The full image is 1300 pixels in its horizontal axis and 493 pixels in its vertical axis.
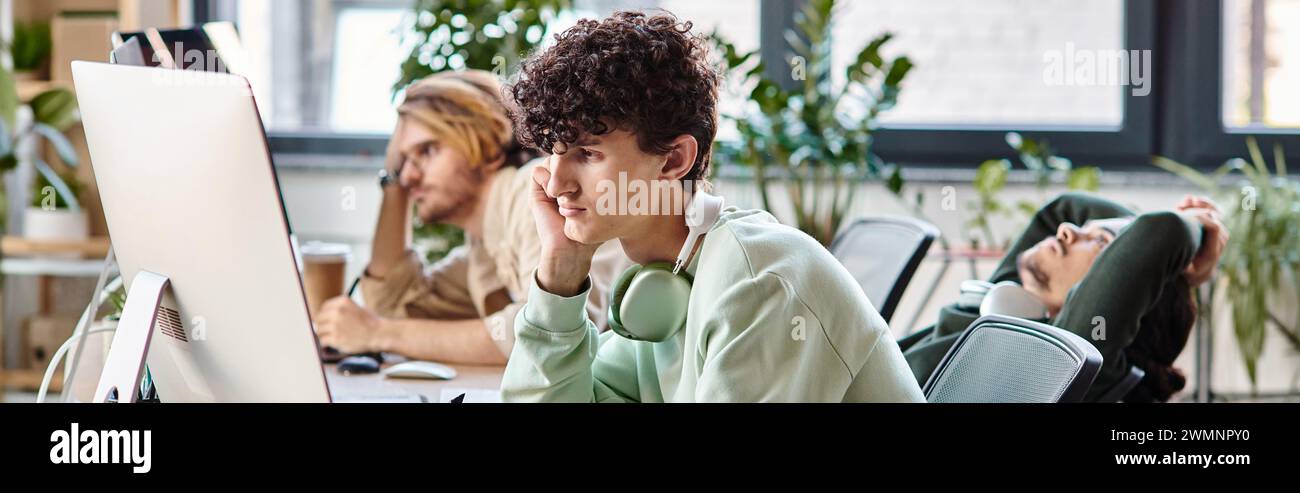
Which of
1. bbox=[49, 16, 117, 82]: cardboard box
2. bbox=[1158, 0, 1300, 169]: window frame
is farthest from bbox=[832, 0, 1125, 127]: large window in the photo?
bbox=[49, 16, 117, 82]: cardboard box

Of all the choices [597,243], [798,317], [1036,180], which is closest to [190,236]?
[597,243]

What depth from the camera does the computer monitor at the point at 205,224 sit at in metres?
0.75

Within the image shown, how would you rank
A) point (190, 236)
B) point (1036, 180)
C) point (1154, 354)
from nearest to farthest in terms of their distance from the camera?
1. point (190, 236)
2. point (1154, 354)
3. point (1036, 180)

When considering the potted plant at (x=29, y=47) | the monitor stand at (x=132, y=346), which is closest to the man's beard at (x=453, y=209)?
the monitor stand at (x=132, y=346)

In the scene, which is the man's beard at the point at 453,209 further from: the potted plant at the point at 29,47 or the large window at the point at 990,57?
the potted plant at the point at 29,47

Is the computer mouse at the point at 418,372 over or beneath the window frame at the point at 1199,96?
beneath

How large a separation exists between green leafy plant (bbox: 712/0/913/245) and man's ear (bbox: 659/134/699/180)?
2023 mm

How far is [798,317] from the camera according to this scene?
881 mm

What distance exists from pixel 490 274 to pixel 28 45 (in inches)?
94.0

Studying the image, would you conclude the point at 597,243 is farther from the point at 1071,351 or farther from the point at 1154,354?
the point at 1154,354

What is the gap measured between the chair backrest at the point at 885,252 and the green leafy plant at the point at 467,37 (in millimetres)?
1329

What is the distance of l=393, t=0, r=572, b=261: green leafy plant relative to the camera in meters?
3.14
